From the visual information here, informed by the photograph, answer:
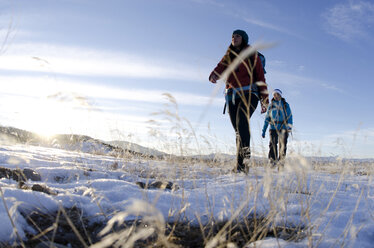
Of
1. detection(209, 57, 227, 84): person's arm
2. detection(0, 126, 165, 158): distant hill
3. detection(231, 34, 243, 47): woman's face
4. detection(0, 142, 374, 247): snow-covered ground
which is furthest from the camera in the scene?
detection(209, 57, 227, 84): person's arm

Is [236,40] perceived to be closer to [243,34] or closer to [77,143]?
[243,34]

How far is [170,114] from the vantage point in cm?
153

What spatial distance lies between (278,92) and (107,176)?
13.9 ft

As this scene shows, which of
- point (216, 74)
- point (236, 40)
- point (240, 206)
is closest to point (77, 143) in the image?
point (216, 74)

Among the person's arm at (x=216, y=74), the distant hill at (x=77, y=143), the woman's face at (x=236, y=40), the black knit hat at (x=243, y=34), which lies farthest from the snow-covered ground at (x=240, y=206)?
the black knit hat at (x=243, y=34)

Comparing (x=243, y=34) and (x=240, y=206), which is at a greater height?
(x=243, y=34)

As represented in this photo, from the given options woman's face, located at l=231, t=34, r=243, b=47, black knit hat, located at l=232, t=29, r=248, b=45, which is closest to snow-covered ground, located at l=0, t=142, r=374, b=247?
woman's face, located at l=231, t=34, r=243, b=47

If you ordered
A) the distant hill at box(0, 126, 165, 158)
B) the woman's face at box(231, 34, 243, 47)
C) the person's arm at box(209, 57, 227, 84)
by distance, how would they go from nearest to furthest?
the distant hill at box(0, 126, 165, 158), the woman's face at box(231, 34, 243, 47), the person's arm at box(209, 57, 227, 84)

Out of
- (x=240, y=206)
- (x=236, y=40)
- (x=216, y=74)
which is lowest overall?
(x=240, y=206)

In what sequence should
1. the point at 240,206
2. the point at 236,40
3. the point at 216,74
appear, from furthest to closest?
the point at 216,74
the point at 236,40
the point at 240,206

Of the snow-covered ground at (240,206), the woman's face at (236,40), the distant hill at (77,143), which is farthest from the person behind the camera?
the woman's face at (236,40)

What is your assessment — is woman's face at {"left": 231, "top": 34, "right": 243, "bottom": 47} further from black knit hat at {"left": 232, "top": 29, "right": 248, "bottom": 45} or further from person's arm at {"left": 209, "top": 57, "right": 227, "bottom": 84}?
person's arm at {"left": 209, "top": 57, "right": 227, "bottom": 84}

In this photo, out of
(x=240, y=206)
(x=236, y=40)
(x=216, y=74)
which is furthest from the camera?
(x=216, y=74)

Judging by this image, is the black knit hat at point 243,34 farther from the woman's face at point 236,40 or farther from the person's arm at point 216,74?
the person's arm at point 216,74
